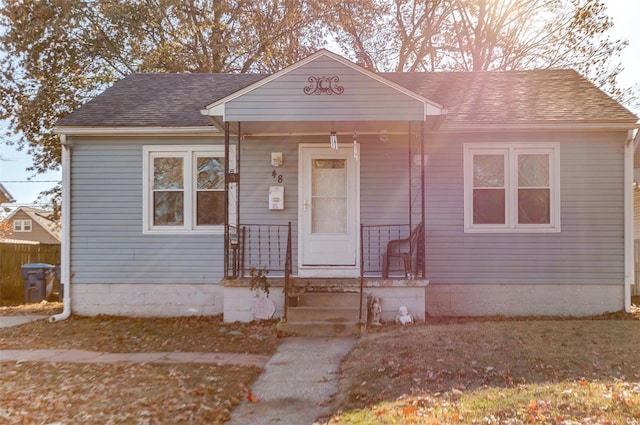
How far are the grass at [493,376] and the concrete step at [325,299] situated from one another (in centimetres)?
91

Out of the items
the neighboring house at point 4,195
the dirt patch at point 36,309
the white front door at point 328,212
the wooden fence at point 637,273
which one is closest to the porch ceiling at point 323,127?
the white front door at point 328,212

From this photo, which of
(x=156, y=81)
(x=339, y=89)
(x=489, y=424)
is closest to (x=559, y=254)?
(x=339, y=89)

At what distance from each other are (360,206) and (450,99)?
2.79 metres

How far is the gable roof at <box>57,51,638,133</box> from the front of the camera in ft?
32.3

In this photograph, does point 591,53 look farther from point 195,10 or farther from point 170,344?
point 170,344

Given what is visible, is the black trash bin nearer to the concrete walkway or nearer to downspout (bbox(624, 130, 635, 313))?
the concrete walkway

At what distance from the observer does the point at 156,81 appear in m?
12.7

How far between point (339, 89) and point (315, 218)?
2.37 metres

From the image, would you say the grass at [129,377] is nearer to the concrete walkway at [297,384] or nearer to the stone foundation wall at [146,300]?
the concrete walkway at [297,384]

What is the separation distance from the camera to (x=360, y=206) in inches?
394

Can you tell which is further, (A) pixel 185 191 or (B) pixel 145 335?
(A) pixel 185 191

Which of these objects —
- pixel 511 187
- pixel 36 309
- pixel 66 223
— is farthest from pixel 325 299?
pixel 36 309

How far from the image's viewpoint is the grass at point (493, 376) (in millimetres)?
4500

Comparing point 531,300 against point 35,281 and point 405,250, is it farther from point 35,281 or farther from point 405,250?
point 35,281
